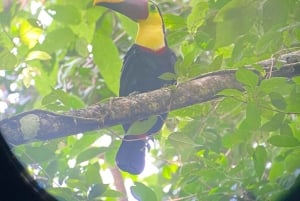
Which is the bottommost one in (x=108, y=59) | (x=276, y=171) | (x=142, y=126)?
(x=276, y=171)

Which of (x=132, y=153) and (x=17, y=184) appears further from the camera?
(x=132, y=153)

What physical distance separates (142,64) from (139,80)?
6cm

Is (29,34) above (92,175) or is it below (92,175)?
above

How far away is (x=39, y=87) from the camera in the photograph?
4.58 ft

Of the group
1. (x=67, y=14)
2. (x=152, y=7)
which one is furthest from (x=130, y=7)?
(x=67, y=14)

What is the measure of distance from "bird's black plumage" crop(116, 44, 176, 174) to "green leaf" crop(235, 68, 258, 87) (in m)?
0.20

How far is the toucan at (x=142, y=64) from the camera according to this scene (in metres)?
1.35

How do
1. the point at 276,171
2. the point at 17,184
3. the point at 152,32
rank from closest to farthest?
the point at 17,184
the point at 276,171
the point at 152,32

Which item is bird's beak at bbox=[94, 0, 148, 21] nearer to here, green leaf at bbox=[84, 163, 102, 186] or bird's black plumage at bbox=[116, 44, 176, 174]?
bird's black plumage at bbox=[116, 44, 176, 174]

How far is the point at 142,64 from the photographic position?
1476mm

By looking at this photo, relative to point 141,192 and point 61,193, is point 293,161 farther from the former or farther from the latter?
point 61,193

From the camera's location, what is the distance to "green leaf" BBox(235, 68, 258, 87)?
1.15m

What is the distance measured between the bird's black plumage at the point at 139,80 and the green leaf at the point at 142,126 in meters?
0.02

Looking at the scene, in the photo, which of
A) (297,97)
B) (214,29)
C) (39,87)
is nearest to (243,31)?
(214,29)
